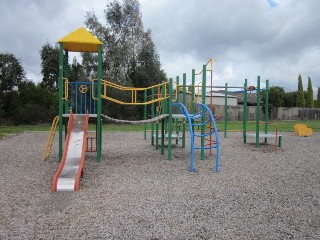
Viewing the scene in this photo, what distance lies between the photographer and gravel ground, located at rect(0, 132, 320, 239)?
3.49 metres

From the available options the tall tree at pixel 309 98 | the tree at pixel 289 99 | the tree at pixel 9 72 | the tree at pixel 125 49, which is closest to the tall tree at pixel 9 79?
the tree at pixel 9 72

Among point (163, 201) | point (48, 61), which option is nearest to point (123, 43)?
point (48, 61)

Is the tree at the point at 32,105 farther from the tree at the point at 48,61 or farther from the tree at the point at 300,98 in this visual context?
the tree at the point at 300,98

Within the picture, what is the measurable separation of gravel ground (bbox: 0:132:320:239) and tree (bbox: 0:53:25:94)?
20.8 m

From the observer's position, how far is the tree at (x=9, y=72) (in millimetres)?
26047

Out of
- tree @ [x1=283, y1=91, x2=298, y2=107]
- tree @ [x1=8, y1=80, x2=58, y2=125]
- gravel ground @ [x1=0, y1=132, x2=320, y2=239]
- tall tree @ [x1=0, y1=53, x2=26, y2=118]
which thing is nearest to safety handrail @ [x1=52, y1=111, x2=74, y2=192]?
gravel ground @ [x1=0, y1=132, x2=320, y2=239]

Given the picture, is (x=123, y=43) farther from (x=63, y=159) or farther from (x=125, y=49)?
(x=63, y=159)

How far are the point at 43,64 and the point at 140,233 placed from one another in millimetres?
27972

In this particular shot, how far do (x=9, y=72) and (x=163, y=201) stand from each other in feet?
83.6

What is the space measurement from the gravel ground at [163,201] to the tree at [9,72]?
68.3ft

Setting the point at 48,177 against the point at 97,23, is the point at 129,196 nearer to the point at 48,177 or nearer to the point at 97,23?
the point at 48,177

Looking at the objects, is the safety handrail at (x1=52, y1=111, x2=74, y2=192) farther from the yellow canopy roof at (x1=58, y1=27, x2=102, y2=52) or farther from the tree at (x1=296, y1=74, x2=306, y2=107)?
the tree at (x1=296, y1=74, x2=306, y2=107)

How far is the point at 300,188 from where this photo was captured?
5441 mm

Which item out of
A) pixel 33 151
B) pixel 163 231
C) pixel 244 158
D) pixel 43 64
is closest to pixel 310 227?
pixel 163 231
